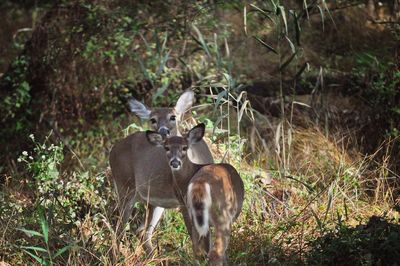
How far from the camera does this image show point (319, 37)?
43.4 ft

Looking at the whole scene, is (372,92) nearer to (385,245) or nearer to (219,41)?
(219,41)

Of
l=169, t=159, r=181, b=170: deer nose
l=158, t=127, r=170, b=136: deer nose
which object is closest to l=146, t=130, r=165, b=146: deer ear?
l=169, t=159, r=181, b=170: deer nose

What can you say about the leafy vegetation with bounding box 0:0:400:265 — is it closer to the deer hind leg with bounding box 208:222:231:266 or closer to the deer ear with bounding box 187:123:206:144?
the deer ear with bounding box 187:123:206:144

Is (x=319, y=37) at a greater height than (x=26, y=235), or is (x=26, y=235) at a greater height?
(x=26, y=235)

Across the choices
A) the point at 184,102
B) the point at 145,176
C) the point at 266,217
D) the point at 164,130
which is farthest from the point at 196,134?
the point at 184,102

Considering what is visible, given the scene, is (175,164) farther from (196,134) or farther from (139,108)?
(139,108)

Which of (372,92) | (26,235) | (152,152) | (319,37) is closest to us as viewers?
(26,235)

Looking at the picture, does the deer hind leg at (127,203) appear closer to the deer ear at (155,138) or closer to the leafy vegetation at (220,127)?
the leafy vegetation at (220,127)

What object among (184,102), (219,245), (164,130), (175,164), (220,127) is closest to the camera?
(219,245)

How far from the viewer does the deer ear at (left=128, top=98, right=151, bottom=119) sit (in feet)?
28.7

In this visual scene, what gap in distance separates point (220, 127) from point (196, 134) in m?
2.52

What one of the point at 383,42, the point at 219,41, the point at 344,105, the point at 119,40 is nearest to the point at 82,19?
the point at 119,40

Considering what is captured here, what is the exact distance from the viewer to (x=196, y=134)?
6.96 meters

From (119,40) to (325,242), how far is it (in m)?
5.36
